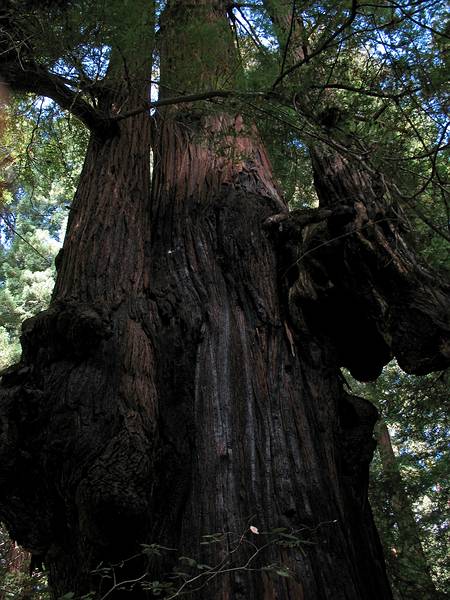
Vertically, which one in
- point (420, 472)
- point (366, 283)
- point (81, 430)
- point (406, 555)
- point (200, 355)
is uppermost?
point (366, 283)

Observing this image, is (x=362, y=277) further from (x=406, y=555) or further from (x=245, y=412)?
(x=406, y=555)

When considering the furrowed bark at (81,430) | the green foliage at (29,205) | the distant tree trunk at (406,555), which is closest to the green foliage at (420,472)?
the distant tree trunk at (406,555)

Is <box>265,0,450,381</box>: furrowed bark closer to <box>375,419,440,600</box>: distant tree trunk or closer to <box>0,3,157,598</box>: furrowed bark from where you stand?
<box>0,3,157,598</box>: furrowed bark

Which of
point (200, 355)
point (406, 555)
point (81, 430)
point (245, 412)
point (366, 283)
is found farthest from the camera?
point (406, 555)

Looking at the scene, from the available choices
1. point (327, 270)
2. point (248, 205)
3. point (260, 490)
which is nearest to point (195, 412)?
point (260, 490)

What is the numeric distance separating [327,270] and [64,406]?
159 cm

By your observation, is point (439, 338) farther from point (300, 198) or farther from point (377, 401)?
point (300, 198)

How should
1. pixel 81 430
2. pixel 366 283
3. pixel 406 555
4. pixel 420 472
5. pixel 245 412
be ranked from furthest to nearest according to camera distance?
pixel 420 472 → pixel 406 555 → pixel 366 283 → pixel 245 412 → pixel 81 430

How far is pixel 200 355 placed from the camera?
9.08 ft

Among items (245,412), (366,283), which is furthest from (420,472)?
(245,412)

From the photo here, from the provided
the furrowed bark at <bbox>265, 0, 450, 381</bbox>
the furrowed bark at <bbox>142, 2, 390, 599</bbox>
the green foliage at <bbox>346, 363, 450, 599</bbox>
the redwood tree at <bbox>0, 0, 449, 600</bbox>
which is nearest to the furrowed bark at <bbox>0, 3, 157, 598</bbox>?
the redwood tree at <bbox>0, 0, 449, 600</bbox>

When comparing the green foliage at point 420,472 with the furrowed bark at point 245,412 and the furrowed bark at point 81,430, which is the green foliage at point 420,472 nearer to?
the furrowed bark at point 245,412

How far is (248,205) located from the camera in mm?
3406

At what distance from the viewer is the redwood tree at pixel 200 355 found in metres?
2.20
